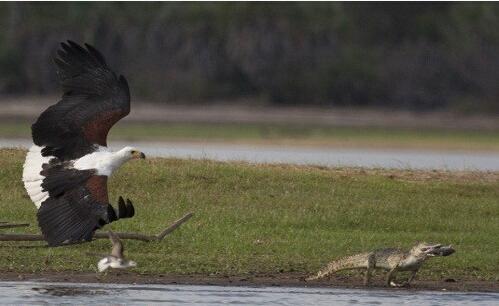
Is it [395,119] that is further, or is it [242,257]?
[395,119]

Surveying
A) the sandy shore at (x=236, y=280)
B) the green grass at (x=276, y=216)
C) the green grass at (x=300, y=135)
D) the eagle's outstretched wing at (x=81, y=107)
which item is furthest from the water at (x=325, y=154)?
the eagle's outstretched wing at (x=81, y=107)

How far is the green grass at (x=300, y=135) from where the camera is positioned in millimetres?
34719

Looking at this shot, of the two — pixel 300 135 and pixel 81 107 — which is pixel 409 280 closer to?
pixel 81 107

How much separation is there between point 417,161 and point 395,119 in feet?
37.0

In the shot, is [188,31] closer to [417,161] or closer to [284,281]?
[417,161]

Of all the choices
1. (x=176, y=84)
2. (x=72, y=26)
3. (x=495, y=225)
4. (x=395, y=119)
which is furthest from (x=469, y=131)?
(x=495, y=225)

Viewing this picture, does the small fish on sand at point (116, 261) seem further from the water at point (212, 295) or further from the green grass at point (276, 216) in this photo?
the green grass at point (276, 216)

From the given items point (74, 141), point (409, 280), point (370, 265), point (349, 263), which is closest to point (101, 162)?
point (74, 141)

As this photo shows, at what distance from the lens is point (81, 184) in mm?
12211

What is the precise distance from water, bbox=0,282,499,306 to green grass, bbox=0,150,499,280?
31.0 inches

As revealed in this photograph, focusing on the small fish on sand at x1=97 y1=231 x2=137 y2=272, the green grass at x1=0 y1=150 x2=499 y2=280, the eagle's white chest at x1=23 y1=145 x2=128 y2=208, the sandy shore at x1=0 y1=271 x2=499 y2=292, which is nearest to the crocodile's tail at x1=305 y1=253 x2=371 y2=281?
the sandy shore at x1=0 y1=271 x2=499 y2=292

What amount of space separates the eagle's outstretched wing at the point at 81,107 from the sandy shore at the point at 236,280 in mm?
1773

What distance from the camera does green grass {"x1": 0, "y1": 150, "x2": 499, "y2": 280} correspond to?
14914 mm

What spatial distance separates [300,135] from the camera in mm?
36250
